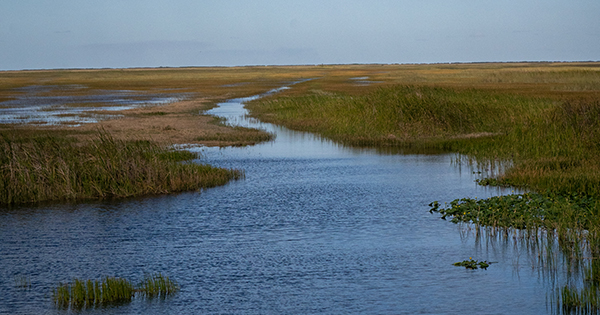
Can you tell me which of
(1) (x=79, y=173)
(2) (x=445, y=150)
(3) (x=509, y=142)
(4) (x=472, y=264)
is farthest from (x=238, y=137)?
(4) (x=472, y=264)

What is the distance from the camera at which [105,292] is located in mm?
11445

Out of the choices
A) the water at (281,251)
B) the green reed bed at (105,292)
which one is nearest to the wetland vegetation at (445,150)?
the water at (281,251)

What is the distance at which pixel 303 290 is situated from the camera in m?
11.9

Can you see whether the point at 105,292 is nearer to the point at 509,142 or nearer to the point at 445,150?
the point at 509,142

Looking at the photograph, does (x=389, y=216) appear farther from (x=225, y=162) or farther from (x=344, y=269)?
(x=225, y=162)

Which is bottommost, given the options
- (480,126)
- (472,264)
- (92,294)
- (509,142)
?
(472,264)

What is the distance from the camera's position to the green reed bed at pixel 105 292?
11.2 meters

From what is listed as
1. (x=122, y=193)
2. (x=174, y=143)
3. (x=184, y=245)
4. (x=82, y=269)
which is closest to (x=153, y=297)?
(x=82, y=269)

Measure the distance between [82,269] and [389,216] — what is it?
8392 millimetres

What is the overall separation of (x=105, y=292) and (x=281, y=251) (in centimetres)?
435

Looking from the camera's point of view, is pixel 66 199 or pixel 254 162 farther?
pixel 254 162

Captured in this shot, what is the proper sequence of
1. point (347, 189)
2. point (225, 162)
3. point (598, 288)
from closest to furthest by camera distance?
point (598, 288), point (347, 189), point (225, 162)

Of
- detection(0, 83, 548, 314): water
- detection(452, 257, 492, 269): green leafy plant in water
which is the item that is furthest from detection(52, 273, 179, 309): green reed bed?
detection(452, 257, 492, 269): green leafy plant in water

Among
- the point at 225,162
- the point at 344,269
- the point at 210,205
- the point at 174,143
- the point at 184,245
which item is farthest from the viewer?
the point at 174,143
